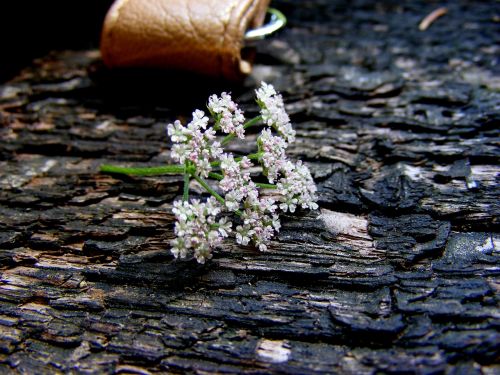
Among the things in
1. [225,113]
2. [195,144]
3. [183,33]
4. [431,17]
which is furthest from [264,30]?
[431,17]

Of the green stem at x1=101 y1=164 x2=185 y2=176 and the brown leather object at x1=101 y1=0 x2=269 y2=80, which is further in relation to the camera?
the brown leather object at x1=101 y1=0 x2=269 y2=80

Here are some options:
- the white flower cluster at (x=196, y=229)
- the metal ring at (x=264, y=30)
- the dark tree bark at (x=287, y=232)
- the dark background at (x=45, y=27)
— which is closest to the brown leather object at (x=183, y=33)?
the metal ring at (x=264, y=30)

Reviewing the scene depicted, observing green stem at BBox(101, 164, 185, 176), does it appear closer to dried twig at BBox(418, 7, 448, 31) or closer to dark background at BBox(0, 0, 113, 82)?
dark background at BBox(0, 0, 113, 82)

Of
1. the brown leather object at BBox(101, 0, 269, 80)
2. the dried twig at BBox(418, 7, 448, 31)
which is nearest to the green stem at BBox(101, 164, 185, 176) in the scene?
the brown leather object at BBox(101, 0, 269, 80)

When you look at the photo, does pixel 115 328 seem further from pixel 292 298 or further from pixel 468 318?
pixel 468 318

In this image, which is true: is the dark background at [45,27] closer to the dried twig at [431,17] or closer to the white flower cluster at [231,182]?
the white flower cluster at [231,182]
